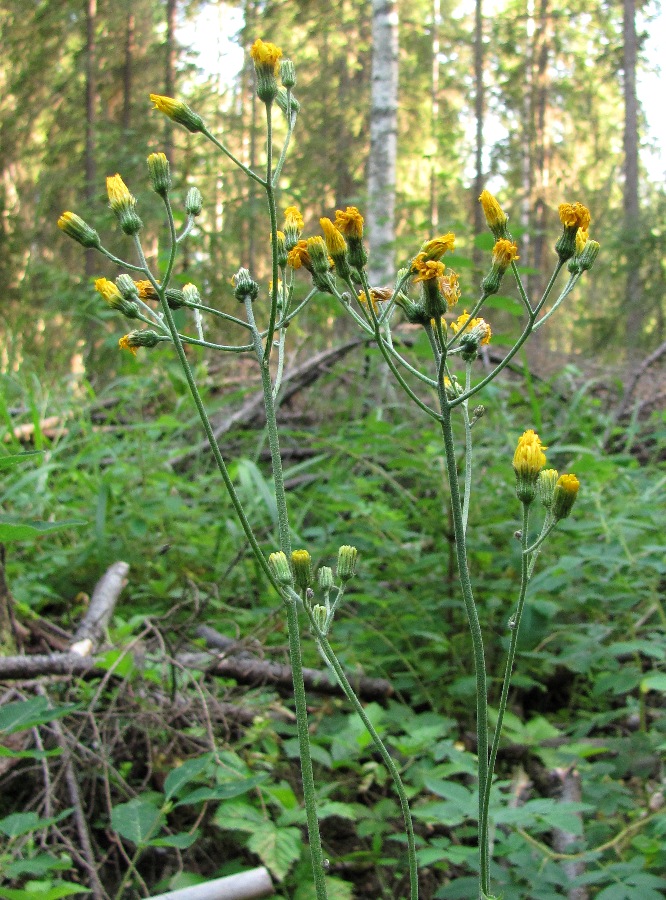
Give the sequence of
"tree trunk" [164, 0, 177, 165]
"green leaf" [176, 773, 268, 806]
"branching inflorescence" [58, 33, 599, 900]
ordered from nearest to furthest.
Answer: "branching inflorescence" [58, 33, 599, 900] → "green leaf" [176, 773, 268, 806] → "tree trunk" [164, 0, 177, 165]

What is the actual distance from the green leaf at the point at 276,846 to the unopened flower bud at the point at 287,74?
57.1 inches

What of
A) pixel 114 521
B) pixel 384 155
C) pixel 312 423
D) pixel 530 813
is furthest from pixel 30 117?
pixel 530 813

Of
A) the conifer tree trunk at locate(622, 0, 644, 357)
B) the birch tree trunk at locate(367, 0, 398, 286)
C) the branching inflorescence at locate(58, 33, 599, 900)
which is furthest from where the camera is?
the conifer tree trunk at locate(622, 0, 644, 357)

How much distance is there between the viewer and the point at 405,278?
116 centimetres

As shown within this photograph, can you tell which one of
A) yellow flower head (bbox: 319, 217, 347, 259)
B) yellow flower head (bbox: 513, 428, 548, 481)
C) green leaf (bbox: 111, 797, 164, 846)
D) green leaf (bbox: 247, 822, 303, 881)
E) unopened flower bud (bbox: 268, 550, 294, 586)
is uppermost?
yellow flower head (bbox: 319, 217, 347, 259)

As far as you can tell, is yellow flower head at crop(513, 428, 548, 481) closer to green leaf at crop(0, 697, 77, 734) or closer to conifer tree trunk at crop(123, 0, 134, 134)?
green leaf at crop(0, 697, 77, 734)

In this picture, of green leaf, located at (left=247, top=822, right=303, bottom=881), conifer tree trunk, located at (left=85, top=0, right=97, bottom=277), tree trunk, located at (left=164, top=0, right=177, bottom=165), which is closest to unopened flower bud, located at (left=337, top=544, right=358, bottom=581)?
green leaf, located at (left=247, top=822, right=303, bottom=881)

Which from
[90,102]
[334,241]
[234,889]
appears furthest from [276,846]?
[90,102]

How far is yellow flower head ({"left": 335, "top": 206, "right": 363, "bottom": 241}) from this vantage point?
43.4 inches

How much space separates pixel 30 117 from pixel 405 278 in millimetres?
13183

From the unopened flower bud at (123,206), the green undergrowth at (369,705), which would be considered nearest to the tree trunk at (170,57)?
the green undergrowth at (369,705)

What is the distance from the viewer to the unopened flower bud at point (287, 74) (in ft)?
4.36

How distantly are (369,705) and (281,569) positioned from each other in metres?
1.21

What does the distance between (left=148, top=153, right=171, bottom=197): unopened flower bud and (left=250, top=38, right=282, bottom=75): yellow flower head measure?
0.64ft
